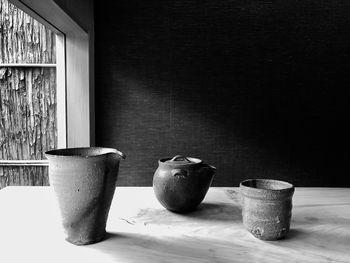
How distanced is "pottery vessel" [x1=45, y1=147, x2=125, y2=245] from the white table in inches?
1.8

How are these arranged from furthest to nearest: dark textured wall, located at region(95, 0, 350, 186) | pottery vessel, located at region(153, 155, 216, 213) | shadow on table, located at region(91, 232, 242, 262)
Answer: dark textured wall, located at region(95, 0, 350, 186)
pottery vessel, located at region(153, 155, 216, 213)
shadow on table, located at region(91, 232, 242, 262)

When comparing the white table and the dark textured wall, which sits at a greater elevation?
the dark textured wall

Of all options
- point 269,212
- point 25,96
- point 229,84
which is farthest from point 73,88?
point 269,212

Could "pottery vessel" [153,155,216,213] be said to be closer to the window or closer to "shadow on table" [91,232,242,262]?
"shadow on table" [91,232,242,262]

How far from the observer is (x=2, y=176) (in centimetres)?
209

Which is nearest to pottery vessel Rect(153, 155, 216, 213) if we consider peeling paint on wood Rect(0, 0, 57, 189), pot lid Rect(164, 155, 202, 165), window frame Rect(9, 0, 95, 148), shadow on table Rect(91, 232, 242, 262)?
pot lid Rect(164, 155, 202, 165)

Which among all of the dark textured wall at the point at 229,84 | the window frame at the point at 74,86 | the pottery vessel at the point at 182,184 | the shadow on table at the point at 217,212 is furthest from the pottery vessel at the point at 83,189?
the dark textured wall at the point at 229,84

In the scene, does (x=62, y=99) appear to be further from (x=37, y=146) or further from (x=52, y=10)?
(x=52, y=10)

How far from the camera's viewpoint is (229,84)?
2322 mm

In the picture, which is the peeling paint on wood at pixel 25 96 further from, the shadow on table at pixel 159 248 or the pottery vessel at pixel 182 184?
the shadow on table at pixel 159 248

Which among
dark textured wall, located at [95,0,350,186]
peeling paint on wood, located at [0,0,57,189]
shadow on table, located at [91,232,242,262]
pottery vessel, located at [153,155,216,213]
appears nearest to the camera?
shadow on table, located at [91,232,242,262]

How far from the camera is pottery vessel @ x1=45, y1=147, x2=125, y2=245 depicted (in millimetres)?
862

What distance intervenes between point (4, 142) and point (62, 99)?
46 centimetres

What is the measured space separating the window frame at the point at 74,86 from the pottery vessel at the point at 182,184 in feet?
3.74
